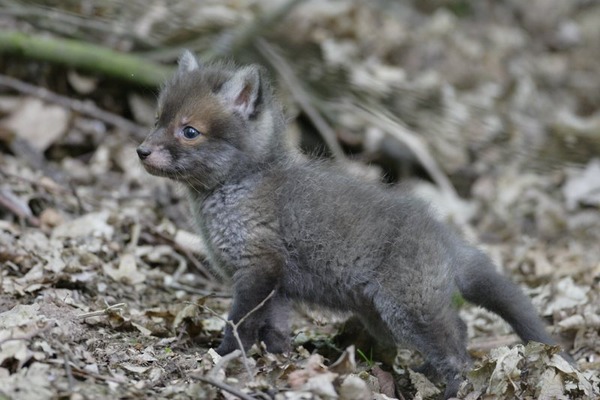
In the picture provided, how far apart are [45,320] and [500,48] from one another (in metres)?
12.3

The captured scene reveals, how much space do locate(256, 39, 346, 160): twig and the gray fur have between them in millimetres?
3730

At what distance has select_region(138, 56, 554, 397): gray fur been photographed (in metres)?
5.46

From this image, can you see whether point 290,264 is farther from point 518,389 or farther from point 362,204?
point 518,389

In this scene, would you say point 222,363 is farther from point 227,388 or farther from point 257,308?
point 257,308

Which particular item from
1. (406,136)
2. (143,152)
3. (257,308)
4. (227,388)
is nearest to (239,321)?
(257,308)

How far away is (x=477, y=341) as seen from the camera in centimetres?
662

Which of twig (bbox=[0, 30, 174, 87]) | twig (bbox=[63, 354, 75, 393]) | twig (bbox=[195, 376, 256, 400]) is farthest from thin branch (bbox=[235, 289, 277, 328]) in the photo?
twig (bbox=[0, 30, 174, 87])

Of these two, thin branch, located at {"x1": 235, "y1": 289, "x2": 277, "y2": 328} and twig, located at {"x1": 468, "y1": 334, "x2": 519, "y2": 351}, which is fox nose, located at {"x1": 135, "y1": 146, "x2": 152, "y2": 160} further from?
twig, located at {"x1": 468, "y1": 334, "x2": 519, "y2": 351}

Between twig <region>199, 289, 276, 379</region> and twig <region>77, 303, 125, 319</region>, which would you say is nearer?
twig <region>199, 289, 276, 379</region>

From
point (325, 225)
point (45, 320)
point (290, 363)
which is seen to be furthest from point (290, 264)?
point (45, 320)

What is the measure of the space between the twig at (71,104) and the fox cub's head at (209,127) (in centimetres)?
347

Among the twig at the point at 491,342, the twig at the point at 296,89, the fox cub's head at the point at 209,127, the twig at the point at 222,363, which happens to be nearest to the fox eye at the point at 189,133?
the fox cub's head at the point at 209,127

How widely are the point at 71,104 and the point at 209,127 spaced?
412 centimetres

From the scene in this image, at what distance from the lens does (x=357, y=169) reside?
344 inches
